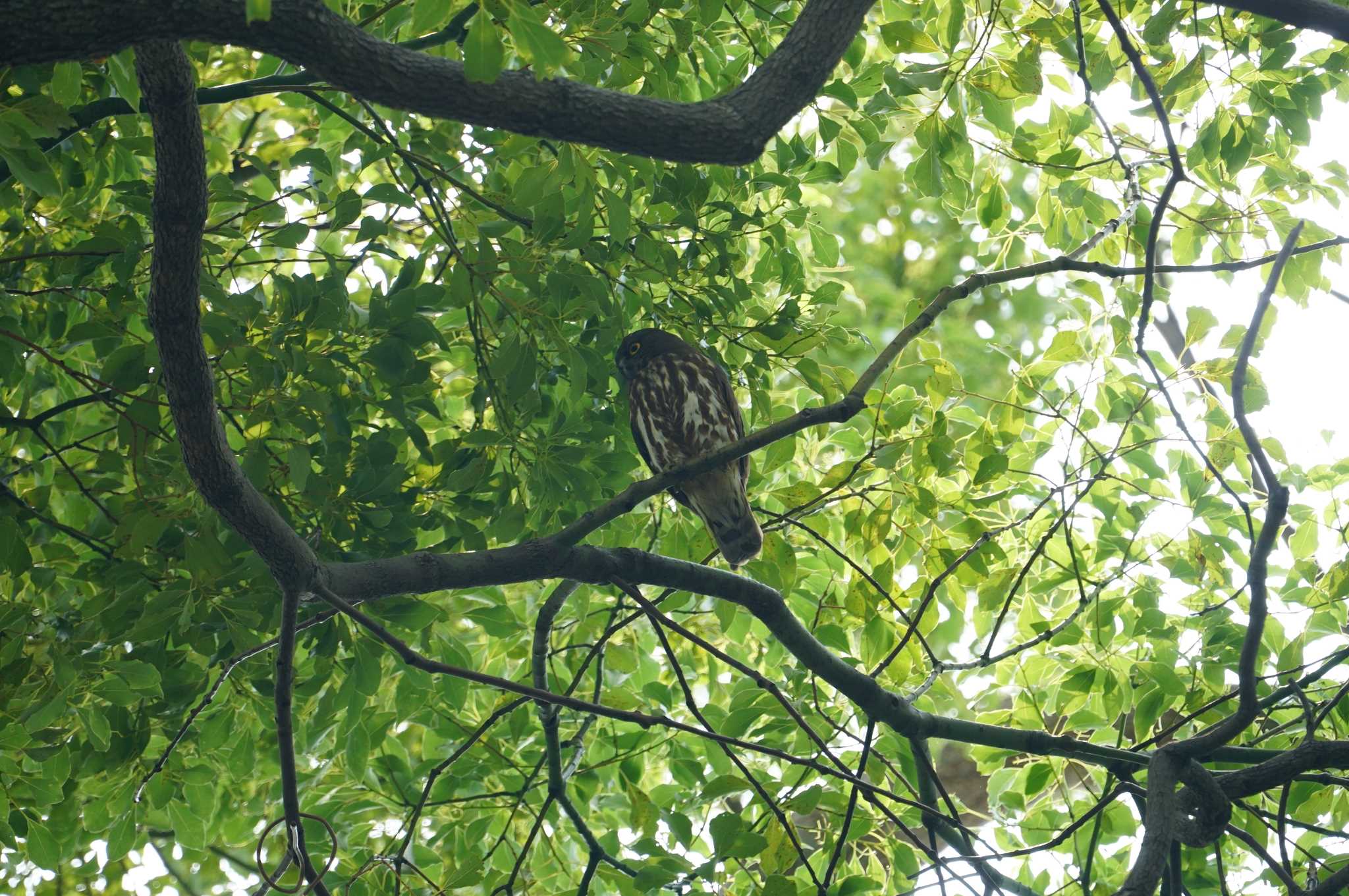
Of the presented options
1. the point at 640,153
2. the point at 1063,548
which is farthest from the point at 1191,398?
the point at 640,153

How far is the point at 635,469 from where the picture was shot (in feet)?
12.9

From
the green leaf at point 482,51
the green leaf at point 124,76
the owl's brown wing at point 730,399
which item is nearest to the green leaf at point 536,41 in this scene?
the green leaf at point 482,51

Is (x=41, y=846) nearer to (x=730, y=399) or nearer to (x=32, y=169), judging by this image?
(x=32, y=169)

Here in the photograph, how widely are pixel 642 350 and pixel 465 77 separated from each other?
10.4 feet

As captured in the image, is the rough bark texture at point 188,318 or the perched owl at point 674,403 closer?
the rough bark texture at point 188,318

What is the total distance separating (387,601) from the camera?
125 inches

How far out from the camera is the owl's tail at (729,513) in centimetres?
430

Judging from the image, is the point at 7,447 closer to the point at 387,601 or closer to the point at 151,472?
the point at 151,472

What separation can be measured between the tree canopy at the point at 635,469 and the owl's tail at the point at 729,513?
0.37 feet

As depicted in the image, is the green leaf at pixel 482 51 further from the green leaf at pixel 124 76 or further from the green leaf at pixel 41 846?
the green leaf at pixel 41 846

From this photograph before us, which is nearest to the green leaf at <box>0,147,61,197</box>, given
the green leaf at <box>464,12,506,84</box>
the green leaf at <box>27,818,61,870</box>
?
the green leaf at <box>464,12,506,84</box>

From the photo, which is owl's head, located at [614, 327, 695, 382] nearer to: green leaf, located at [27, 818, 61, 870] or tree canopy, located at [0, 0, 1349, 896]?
tree canopy, located at [0, 0, 1349, 896]

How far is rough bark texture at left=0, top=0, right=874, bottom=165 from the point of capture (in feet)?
6.30

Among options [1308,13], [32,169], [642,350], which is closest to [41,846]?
[32,169]
